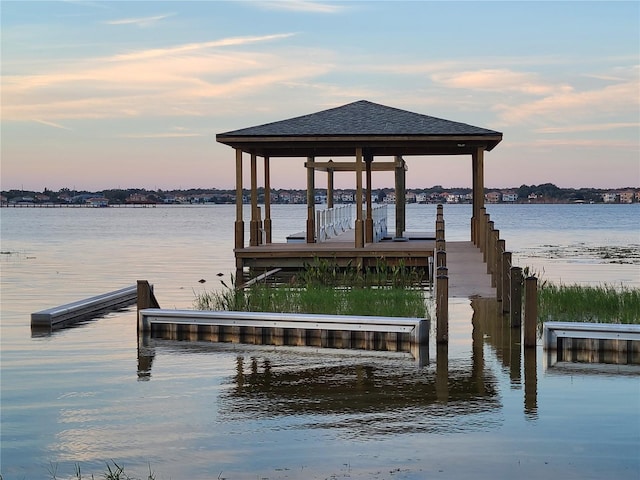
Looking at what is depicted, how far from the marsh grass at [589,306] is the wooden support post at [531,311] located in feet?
5.73

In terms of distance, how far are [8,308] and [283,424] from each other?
13238 millimetres

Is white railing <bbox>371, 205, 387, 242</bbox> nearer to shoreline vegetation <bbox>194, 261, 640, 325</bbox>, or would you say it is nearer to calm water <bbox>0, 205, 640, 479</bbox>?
shoreline vegetation <bbox>194, 261, 640, 325</bbox>

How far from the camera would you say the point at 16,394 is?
11836 mm

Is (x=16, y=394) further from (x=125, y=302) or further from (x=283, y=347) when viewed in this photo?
(x=125, y=302)

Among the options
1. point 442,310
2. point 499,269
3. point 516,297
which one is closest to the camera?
A: point 442,310

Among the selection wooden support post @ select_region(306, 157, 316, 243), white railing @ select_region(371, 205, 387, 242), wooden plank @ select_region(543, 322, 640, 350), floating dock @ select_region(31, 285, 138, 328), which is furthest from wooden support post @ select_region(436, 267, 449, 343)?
white railing @ select_region(371, 205, 387, 242)

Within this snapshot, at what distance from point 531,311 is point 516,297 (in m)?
1.83

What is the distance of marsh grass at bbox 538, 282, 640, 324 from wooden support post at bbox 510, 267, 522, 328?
389mm

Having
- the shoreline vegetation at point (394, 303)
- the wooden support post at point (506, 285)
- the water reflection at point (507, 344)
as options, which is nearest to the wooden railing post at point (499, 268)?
the water reflection at point (507, 344)

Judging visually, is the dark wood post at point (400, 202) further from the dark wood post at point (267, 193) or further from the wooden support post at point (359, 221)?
the wooden support post at point (359, 221)

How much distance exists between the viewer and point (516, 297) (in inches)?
608

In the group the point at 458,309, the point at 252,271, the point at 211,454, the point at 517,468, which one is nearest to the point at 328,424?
the point at 211,454

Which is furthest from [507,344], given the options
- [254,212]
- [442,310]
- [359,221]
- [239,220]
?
[254,212]

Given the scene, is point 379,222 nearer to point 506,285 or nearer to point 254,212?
point 254,212
